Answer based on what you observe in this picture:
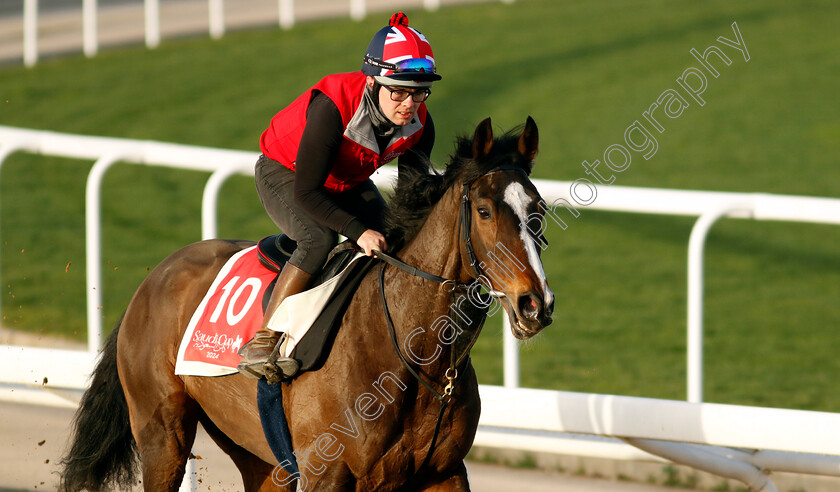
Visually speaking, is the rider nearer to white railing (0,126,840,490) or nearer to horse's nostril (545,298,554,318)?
horse's nostril (545,298,554,318)

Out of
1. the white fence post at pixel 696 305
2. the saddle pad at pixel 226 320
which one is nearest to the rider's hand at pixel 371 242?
the saddle pad at pixel 226 320

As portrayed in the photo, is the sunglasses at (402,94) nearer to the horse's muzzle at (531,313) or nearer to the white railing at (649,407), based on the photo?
the horse's muzzle at (531,313)

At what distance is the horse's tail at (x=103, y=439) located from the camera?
3920mm

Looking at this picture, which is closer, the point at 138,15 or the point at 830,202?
the point at 830,202

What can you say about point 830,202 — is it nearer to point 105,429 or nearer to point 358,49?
point 105,429

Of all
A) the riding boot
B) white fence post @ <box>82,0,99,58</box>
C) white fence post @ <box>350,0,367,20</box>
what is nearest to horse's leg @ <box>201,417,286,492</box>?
the riding boot

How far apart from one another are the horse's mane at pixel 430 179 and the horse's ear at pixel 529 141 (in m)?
0.02

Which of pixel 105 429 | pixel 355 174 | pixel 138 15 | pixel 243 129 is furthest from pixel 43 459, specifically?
pixel 138 15

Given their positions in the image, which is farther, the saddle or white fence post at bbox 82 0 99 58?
white fence post at bbox 82 0 99 58

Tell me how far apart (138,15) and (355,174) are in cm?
1520

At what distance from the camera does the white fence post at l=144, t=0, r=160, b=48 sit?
47.4 ft

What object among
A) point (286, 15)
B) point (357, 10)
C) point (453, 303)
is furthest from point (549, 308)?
point (357, 10)

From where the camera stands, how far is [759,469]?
3980 millimetres

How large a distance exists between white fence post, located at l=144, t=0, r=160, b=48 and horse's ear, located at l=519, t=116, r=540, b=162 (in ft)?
40.2
